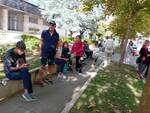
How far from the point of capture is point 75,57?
13.6m

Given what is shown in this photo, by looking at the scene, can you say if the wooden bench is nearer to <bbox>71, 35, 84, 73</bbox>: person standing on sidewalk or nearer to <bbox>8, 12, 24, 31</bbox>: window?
<bbox>71, 35, 84, 73</bbox>: person standing on sidewalk

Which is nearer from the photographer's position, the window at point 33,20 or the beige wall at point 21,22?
the beige wall at point 21,22

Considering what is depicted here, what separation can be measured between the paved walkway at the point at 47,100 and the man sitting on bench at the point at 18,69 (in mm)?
301

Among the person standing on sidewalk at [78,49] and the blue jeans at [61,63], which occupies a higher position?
the person standing on sidewalk at [78,49]

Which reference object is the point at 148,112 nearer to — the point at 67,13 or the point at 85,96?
the point at 85,96

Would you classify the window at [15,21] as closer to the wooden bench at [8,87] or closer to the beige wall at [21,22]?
the beige wall at [21,22]

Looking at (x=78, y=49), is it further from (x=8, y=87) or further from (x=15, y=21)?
(x=15, y=21)

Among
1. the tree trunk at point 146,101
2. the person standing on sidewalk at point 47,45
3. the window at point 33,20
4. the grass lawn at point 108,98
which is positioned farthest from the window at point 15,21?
the tree trunk at point 146,101

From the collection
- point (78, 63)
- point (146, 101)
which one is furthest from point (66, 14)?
point (146, 101)

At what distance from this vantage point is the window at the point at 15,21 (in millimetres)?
31688

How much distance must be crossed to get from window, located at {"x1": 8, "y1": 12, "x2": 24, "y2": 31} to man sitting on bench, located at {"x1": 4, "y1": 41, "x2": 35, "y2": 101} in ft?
79.8

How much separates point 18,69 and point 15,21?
A: 86.6 feet

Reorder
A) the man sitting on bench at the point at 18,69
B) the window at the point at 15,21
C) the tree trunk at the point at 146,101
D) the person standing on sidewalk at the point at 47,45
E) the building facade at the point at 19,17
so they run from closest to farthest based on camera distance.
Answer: the tree trunk at the point at 146,101, the man sitting on bench at the point at 18,69, the person standing on sidewalk at the point at 47,45, the building facade at the point at 19,17, the window at the point at 15,21

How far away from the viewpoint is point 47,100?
26.1 ft
